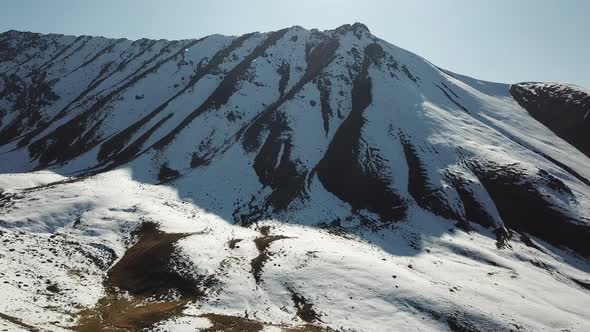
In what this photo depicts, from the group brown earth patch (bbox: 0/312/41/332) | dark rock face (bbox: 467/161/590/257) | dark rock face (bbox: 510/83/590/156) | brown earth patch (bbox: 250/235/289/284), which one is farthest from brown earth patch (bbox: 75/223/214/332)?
dark rock face (bbox: 510/83/590/156)

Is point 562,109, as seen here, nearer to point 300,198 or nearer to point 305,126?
point 305,126

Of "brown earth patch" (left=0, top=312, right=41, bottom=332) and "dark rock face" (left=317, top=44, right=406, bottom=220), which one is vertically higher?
"dark rock face" (left=317, top=44, right=406, bottom=220)

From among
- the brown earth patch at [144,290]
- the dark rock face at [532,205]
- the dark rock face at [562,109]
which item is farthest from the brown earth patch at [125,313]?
the dark rock face at [562,109]

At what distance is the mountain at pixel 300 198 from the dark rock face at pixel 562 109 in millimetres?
513

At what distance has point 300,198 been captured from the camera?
61406 millimetres

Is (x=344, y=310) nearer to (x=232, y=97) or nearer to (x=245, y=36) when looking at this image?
(x=232, y=97)

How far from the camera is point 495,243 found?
165 ft

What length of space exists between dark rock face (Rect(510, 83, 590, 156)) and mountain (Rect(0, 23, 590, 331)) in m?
0.51

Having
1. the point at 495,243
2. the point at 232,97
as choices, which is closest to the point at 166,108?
the point at 232,97

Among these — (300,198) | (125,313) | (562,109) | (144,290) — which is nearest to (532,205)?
(300,198)

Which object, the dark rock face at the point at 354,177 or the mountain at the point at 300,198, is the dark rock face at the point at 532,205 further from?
the dark rock face at the point at 354,177

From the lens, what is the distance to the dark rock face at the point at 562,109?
84.8m

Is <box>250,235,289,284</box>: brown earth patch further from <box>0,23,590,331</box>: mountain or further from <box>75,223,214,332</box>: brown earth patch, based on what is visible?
<box>75,223,214,332</box>: brown earth patch

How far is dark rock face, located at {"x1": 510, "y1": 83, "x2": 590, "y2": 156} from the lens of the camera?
84.8m
